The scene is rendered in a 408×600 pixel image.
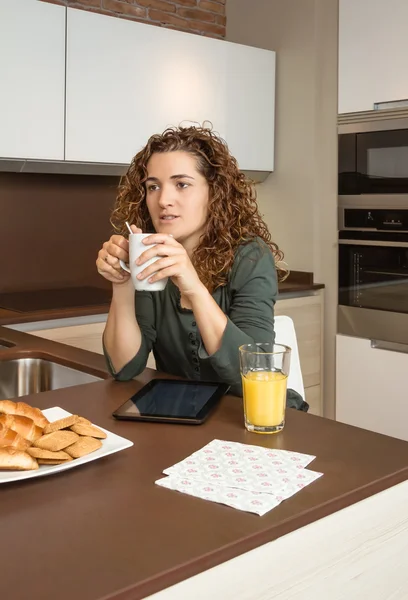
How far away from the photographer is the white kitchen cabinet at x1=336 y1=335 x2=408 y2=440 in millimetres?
3045

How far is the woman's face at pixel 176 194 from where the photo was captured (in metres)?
1.67

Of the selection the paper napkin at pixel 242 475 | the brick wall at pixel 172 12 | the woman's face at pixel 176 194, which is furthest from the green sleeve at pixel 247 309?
the brick wall at pixel 172 12

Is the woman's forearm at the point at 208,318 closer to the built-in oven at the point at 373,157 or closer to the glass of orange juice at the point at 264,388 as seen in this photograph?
the glass of orange juice at the point at 264,388

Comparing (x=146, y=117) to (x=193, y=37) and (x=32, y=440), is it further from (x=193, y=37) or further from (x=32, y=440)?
(x=32, y=440)

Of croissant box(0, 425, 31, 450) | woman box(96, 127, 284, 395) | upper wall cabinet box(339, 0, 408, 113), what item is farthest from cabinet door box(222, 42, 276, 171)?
croissant box(0, 425, 31, 450)

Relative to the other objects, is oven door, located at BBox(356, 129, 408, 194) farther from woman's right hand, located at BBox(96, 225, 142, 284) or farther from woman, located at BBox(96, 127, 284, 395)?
woman's right hand, located at BBox(96, 225, 142, 284)

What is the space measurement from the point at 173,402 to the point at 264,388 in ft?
Answer: 0.72

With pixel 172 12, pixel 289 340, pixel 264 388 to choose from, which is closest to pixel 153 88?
pixel 172 12

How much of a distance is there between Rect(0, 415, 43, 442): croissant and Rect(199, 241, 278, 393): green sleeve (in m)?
0.47

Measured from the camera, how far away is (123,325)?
160 cm

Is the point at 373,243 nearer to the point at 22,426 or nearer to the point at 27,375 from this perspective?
the point at 27,375

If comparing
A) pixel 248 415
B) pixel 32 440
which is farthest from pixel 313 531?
pixel 32 440

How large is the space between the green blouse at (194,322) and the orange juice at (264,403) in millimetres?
299

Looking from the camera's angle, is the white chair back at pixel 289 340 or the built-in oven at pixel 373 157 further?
the built-in oven at pixel 373 157
